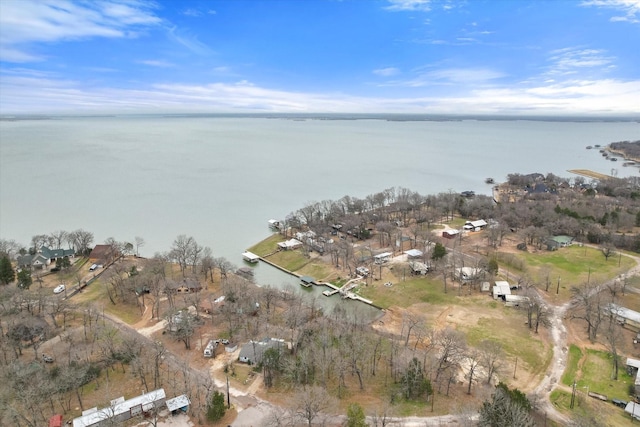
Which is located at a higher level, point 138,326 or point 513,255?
point 513,255

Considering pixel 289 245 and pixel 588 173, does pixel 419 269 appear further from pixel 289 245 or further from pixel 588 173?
pixel 588 173

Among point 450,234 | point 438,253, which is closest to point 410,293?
point 438,253

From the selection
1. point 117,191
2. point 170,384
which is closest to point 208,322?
point 170,384

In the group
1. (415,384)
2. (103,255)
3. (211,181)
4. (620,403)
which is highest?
(211,181)

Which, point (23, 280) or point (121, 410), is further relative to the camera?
point (23, 280)

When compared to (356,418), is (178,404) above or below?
below

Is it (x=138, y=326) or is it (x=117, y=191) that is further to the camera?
(x=117, y=191)

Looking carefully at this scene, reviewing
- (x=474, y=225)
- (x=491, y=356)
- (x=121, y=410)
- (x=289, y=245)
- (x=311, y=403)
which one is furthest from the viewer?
(x=474, y=225)

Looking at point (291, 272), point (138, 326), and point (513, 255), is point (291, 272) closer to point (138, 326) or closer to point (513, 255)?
point (138, 326)
